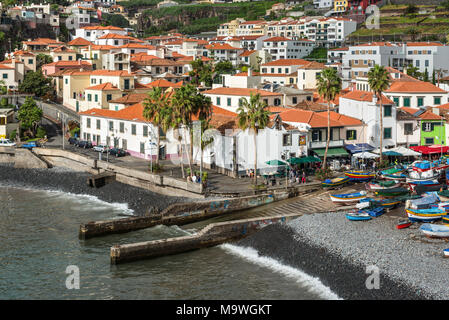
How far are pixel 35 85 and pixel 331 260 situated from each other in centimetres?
9262

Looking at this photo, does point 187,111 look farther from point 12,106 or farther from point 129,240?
point 12,106

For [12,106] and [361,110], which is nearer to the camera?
[361,110]

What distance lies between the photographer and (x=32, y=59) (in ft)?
458

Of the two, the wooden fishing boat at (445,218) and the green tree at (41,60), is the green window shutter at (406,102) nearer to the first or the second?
the wooden fishing boat at (445,218)

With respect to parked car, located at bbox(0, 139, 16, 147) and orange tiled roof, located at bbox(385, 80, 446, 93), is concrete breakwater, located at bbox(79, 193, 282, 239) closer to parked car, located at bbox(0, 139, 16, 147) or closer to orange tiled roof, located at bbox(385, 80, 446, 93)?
orange tiled roof, located at bbox(385, 80, 446, 93)

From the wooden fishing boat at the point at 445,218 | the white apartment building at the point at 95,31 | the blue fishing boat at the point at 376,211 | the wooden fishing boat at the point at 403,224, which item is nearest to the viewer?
the wooden fishing boat at the point at 445,218

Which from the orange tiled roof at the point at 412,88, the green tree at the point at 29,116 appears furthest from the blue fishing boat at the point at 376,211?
the green tree at the point at 29,116

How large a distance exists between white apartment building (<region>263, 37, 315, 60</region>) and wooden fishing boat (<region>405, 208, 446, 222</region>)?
4952 inches

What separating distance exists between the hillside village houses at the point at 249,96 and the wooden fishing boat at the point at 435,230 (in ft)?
85.7

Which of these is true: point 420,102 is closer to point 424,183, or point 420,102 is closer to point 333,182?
point 424,183

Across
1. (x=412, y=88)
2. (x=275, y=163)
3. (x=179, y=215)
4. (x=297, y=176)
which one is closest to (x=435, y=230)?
(x=297, y=176)

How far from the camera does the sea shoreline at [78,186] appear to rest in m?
66.5
